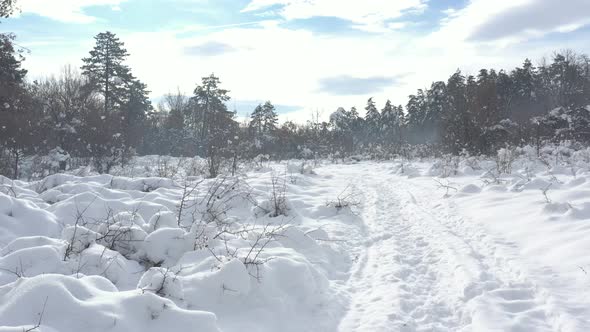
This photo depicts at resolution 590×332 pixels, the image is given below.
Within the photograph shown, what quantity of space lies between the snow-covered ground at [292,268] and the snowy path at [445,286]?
0.02 m

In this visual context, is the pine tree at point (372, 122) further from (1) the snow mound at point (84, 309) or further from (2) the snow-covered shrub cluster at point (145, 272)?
(1) the snow mound at point (84, 309)

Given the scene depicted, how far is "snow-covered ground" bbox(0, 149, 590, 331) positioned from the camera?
2.92 meters

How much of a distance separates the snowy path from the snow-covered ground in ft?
0.05

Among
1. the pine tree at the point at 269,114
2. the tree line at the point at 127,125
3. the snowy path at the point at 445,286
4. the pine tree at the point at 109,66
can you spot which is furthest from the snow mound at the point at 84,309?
the pine tree at the point at 269,114

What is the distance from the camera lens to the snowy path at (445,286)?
337 cm

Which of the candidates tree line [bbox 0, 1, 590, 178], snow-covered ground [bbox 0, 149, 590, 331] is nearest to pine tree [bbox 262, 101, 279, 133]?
tree line [bbox 0, 1, 590, 178]

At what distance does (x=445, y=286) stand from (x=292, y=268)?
1.53m

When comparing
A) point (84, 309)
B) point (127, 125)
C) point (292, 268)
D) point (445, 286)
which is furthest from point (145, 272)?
point (127, 125)

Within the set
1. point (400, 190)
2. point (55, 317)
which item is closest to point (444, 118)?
point (400, 190)

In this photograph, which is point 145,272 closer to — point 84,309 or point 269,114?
point 84,309

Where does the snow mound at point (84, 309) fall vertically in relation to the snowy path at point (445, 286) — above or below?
above

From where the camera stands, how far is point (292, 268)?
427 cm

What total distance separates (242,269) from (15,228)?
304 cm

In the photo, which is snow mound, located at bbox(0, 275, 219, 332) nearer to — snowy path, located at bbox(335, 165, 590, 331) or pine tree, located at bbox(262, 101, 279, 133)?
snowy path, located at bbox(335, 165, 590, 331)
